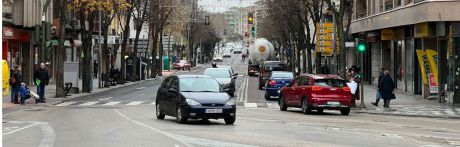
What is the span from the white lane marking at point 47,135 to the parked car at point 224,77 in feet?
57.0

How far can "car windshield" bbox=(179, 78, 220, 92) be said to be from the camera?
19.2 metres

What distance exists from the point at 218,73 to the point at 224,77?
48cm

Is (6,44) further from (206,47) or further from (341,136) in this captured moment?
(206,47)

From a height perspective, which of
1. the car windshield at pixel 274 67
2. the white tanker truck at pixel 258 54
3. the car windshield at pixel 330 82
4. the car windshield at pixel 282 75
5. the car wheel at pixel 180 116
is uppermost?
the white tanker truck at pixel 258 54

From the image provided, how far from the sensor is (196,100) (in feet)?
60.3

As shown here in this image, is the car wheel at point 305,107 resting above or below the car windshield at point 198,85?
below

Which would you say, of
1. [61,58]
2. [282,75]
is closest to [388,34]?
[282,75]

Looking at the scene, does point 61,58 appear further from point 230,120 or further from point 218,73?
point 230,120

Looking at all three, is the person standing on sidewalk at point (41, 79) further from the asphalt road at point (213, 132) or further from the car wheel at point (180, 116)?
the car wheel at point (180, 116)

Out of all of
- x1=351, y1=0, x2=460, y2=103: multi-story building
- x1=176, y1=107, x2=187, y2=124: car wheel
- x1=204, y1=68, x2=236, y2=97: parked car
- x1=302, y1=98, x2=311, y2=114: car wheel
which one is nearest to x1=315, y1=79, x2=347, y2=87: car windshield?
x1=302, y1=98, x2=311, y2=114: car wheel

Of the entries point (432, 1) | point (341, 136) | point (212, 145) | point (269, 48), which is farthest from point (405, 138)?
point (269, 48)

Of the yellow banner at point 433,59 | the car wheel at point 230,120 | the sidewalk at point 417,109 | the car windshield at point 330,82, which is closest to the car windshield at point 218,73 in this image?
the sidewalk at point 417,109

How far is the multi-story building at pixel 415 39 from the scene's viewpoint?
30.3m

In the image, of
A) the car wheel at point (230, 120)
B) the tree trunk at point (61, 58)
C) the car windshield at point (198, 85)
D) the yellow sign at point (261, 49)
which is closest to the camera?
the car wheel at point (230, 120)
